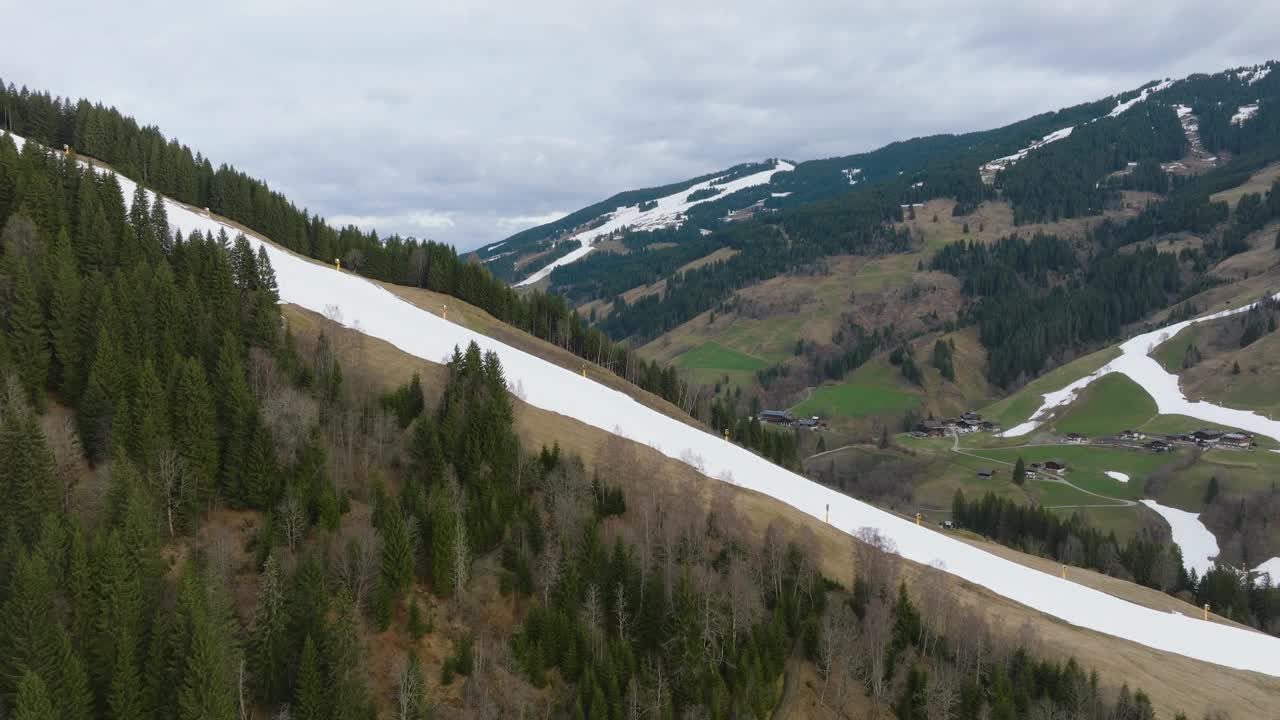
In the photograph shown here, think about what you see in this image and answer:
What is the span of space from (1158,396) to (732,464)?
134m

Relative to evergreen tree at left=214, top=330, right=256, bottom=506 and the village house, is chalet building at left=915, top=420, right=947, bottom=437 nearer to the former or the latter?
the village house

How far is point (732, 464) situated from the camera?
8300 centimetres

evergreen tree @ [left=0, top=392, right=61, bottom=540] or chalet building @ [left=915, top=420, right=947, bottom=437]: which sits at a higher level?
evergreen tree @ [left=0, top=392, right=61, bottom=540]

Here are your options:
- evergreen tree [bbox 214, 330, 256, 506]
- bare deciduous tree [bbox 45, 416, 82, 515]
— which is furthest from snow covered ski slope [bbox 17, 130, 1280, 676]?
bare deciduous tree [bbox 45, 416, 82, 515]

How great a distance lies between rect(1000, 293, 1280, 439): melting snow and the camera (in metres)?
148

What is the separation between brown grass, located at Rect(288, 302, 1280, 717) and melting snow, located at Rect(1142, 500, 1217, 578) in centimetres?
4082

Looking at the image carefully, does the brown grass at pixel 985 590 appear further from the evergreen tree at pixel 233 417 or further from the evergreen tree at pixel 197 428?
the evergreen tree at pixel 197 428

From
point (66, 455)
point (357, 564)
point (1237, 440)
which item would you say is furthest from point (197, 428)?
point (1237, 440)

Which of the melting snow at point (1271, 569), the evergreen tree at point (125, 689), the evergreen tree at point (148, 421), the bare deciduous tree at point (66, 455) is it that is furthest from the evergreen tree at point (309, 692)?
the melting snow at point (1271, 569)

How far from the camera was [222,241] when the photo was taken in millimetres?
81250

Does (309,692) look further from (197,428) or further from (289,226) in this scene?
(289,226)

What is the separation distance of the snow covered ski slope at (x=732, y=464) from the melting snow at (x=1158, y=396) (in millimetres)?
99246

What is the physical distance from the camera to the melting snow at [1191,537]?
107 m

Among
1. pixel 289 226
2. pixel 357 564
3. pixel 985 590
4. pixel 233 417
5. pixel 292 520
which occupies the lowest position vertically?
pixel 985 590
